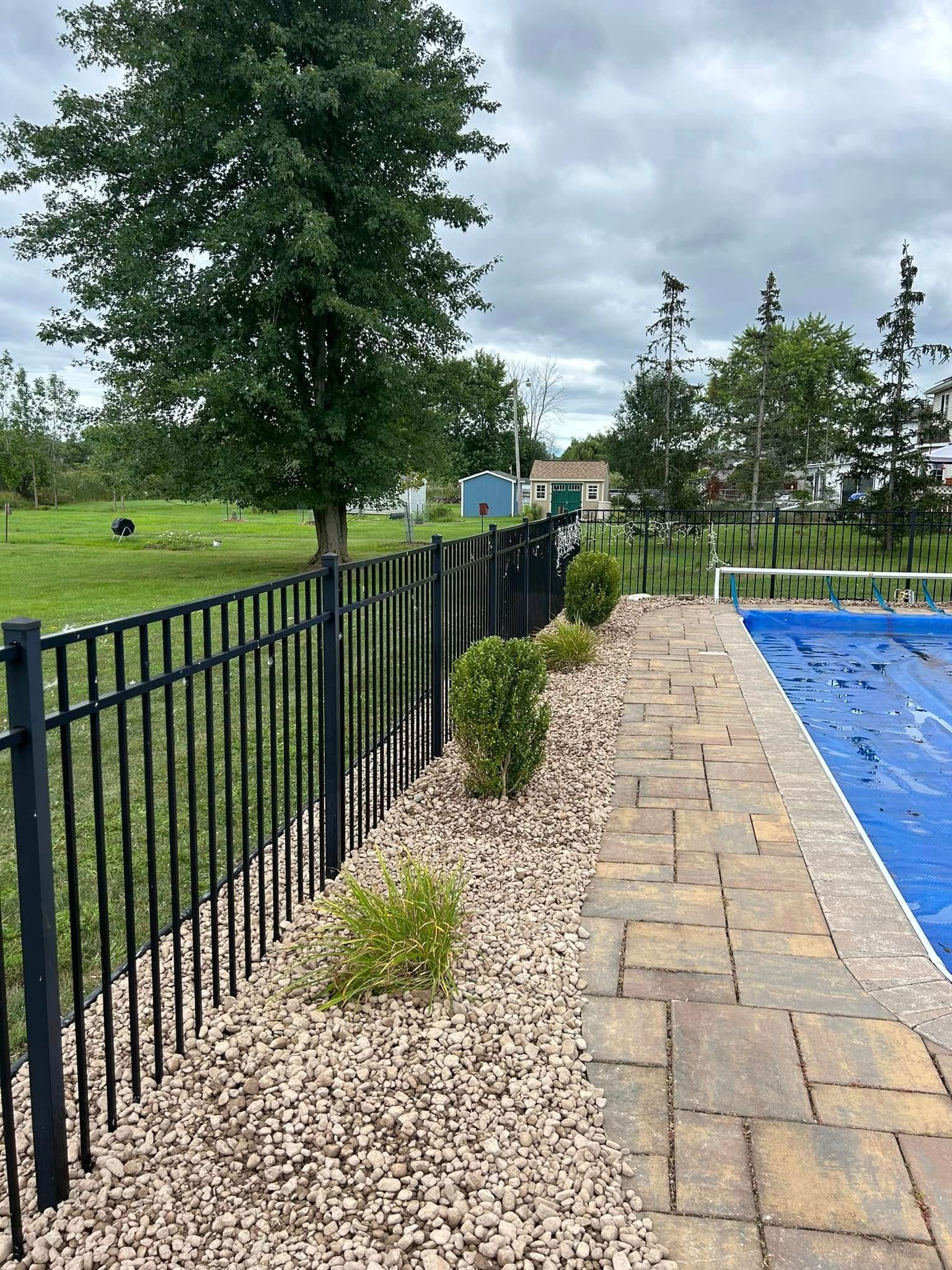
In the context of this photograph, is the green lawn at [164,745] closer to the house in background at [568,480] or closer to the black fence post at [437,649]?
the black fence post at [437,649]

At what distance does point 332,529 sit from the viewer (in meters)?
17.6

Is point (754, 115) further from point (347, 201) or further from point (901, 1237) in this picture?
point (901, 1237)

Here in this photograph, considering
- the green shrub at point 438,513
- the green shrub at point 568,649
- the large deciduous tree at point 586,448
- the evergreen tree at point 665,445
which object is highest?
the large deciduous tree at point 586,448

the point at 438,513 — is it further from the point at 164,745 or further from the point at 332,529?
the point at 164,745

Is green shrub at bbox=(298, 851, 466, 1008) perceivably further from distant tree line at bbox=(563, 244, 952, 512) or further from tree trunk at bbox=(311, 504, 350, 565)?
distant tree line at bbox=(563, 244, 952, 512)

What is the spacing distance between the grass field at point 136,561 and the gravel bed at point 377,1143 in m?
Result: 8.93

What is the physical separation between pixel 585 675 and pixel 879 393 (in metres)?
15.4

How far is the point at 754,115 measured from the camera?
9844 millimetres

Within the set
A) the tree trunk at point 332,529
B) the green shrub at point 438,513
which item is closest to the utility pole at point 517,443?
the green shrub at point 438,513

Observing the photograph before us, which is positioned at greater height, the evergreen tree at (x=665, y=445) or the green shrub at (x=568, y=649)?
the evergreen tree at (x=665, y=445)

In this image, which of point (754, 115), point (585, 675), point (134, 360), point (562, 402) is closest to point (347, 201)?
point (134, 360)

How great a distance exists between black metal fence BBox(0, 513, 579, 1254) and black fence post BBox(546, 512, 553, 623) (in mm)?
3042

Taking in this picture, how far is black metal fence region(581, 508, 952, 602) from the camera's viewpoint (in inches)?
555

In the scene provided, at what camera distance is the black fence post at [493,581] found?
6.62m
